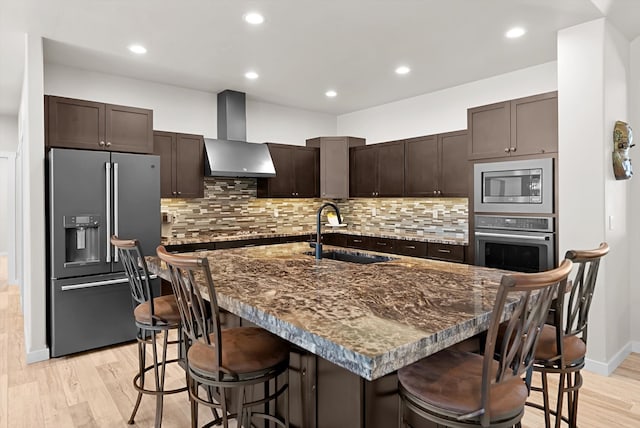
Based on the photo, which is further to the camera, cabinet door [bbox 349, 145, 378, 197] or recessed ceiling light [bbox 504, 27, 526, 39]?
cabinet door [bbox 349, 145, 378, 197]

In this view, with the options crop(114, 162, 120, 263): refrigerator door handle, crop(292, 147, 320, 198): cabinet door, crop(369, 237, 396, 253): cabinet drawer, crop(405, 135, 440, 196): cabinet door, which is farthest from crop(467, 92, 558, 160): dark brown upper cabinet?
crop(114, 162, 120, 263): refrigerator door handle

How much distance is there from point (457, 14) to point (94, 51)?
3.33 meters

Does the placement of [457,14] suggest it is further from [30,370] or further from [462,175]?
[30,370]

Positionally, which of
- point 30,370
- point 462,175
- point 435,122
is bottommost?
point 30,370

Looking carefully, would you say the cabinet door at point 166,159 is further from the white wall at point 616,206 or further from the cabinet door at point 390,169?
the white wall at point 616,206

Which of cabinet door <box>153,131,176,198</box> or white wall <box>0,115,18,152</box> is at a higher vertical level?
white wall <box>0,115,18,152</box>

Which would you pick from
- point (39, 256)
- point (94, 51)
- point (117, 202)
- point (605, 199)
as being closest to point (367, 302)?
point (605, 199)

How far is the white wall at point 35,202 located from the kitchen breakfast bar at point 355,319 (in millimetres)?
1840

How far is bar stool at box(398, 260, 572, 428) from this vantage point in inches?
45.2

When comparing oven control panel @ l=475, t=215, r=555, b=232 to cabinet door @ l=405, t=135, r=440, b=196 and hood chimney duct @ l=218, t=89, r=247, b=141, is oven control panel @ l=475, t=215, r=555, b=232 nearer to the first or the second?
cabinet door @ l=405, t=135, r=440, b=196

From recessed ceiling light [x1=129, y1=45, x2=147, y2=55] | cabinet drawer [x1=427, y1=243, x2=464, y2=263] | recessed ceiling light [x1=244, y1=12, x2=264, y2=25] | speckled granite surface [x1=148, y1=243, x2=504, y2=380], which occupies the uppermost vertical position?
recessed ceiling light [x1=129, y1=45, x2=147, y2=55]

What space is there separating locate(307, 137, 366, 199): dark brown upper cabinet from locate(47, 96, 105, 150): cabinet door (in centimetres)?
→ 311

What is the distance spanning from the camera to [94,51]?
151 inches

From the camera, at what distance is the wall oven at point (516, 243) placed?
3.51 metres
